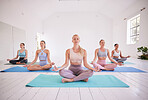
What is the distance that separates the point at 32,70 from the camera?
2.55 metres

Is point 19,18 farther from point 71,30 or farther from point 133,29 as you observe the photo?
point 133,29

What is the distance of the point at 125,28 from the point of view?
7.08 metres

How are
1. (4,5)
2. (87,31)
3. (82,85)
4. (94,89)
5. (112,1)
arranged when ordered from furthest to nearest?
(87,31) → (112,1) → (4,5) → (82,85) → (94,89)

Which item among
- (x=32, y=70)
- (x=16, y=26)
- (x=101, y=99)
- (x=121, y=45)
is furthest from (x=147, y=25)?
(x=16, y=26)

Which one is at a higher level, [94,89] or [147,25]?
[147,25]

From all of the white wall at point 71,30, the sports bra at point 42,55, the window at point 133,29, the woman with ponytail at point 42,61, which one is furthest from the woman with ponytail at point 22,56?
the window at point 133,29

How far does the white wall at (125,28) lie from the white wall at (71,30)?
1.20 meters

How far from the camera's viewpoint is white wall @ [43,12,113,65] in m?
9.19

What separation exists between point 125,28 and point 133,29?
2.33 ft

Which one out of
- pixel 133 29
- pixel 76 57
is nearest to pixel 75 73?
pixel 76 57

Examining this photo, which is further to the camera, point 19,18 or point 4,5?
point 19,18

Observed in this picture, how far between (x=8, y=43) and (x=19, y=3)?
255 cm

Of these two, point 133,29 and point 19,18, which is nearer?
point 19,18

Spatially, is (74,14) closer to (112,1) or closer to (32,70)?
(112,1)
